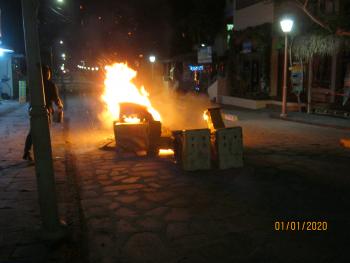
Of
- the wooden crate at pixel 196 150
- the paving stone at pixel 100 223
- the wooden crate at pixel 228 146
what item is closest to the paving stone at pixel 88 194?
the paving stone at pixel 100 223

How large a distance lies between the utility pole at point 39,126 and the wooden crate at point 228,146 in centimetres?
407

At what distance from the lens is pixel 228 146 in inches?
331

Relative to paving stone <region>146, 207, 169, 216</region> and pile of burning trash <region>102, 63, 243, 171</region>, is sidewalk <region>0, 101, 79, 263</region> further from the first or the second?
pile of burning trash <region>102, 63, 243, 171</region>

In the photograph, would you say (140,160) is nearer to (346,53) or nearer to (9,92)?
(346,53)

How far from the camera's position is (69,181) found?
25.9 feet

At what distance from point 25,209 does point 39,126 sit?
75.0 inches

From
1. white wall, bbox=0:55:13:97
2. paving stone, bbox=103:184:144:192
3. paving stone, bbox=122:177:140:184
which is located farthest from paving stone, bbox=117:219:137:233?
white wall, bbox=0:55:13:97

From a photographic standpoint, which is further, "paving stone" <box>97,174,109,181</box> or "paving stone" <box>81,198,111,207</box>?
"paving stone" <box>97,174,109,181</box>

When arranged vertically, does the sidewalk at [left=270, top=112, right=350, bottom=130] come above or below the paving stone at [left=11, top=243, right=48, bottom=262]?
above

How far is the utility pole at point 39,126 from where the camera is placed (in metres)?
4.70

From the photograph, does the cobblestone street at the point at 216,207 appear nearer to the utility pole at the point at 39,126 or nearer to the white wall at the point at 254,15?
the utility pole at the point at 39,126

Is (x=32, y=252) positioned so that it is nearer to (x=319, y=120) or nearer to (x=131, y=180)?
(x=131, y=180)

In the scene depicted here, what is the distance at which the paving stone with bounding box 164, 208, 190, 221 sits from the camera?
5.83m
